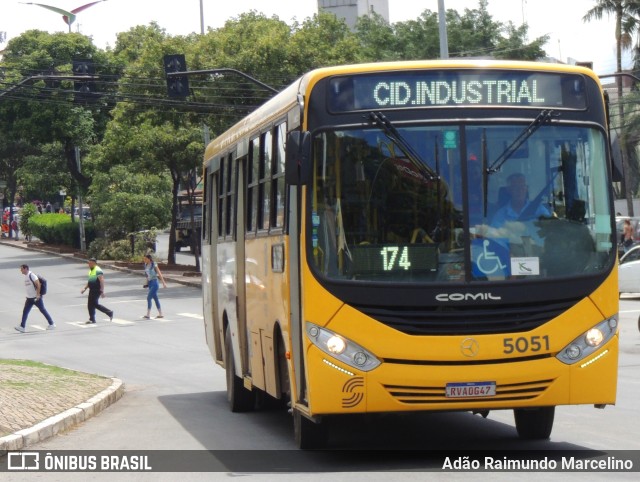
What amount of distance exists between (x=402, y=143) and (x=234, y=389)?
18.1ft

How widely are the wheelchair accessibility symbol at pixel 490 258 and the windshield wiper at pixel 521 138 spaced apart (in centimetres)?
54

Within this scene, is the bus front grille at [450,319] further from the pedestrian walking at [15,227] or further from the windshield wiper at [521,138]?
the pedestrian walking at [15,227]

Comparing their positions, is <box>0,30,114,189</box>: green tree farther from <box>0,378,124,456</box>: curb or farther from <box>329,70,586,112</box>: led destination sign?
<box>329,70,586,112</box>: led destination sign

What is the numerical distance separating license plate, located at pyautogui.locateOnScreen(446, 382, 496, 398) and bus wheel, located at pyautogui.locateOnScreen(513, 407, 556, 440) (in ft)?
4.82

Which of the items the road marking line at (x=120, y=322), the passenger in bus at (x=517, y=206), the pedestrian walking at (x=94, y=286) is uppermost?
the passenger in bus at (x=517, y=206)

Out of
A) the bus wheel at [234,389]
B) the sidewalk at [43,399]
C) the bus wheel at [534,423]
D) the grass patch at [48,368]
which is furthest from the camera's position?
the grass patch at [48,368]

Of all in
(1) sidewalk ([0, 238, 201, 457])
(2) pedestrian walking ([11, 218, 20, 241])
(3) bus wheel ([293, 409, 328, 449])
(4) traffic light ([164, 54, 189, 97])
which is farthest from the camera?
(2) pedestrian walking ([11, 218, 20, 241])

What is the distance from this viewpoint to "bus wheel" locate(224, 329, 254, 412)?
1402cm

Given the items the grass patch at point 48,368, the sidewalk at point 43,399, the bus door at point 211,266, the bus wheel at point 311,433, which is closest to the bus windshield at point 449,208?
the bus wheel at point 311,433

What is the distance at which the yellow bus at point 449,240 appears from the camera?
9164 mm

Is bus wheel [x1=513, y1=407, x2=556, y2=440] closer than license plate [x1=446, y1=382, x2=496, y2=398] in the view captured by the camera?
No

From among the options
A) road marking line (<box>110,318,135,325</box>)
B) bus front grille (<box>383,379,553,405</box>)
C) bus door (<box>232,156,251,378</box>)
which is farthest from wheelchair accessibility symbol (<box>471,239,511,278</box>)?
road marking line (<box>110,318,135,325</box>)

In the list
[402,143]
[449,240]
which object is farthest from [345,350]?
[402,143]

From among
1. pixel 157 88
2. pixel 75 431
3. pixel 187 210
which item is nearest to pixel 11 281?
pixel 157 88
